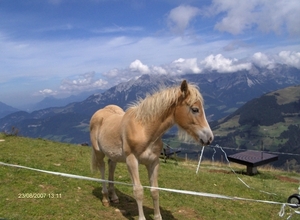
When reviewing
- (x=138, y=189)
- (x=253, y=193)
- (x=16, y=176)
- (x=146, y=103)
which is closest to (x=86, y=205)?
(x=138, y=189)

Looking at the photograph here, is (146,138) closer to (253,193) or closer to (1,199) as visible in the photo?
(1,199)

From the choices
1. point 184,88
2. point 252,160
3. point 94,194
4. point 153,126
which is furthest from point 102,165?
point 252,160

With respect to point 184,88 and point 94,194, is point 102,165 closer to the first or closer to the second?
point 94,194

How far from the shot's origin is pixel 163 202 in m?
7.15

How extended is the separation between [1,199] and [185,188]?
214 inches

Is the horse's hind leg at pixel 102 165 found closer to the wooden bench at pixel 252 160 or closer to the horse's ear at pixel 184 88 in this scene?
the horse's ear at pixel 184 88

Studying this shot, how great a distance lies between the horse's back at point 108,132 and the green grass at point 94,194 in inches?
53.3

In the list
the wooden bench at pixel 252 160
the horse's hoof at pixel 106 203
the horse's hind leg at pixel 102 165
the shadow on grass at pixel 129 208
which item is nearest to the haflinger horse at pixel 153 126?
the shadow on grass at pixel 129 208

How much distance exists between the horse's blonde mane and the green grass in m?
2.40

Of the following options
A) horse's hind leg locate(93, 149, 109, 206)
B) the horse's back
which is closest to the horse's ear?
the horse's back

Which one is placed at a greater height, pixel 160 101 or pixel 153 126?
pixel 160 101

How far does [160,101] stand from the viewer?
514 cm

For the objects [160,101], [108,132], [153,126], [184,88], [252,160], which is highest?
[184,88]

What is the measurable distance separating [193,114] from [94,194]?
3.82 m
